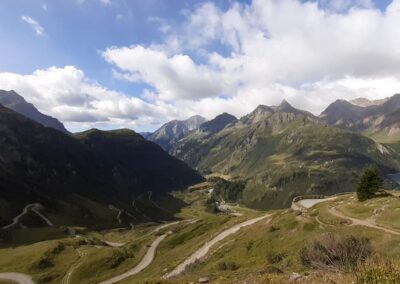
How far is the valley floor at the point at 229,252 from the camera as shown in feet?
153

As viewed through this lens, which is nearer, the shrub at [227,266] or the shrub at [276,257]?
the shrub at [276,257]

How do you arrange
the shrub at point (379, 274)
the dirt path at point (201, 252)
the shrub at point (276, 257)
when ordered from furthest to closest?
the dirt path at point (201, 252) → the shrub at point (276, 257) → the shrub at point (379, 274)

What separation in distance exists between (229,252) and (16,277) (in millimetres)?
60387

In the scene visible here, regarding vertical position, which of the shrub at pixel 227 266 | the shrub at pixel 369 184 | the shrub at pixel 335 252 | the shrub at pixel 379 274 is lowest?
the shrub at pixel 227 266

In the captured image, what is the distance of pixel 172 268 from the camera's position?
7838 cm

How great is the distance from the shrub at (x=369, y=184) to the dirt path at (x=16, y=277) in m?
76.8

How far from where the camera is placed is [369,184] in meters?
84.3

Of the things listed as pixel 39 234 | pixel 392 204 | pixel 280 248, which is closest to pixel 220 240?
pixel 280 248

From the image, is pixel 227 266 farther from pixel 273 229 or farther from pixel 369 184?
pixel 369 184

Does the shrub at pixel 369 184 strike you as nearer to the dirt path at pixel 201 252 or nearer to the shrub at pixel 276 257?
the dirt path at pixel 201 252

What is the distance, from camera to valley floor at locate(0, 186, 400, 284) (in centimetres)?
4673

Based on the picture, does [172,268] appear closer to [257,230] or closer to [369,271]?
[257,230]

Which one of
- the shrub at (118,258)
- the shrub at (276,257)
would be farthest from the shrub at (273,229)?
the shrub at (118,258)

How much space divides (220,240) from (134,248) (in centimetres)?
3895
